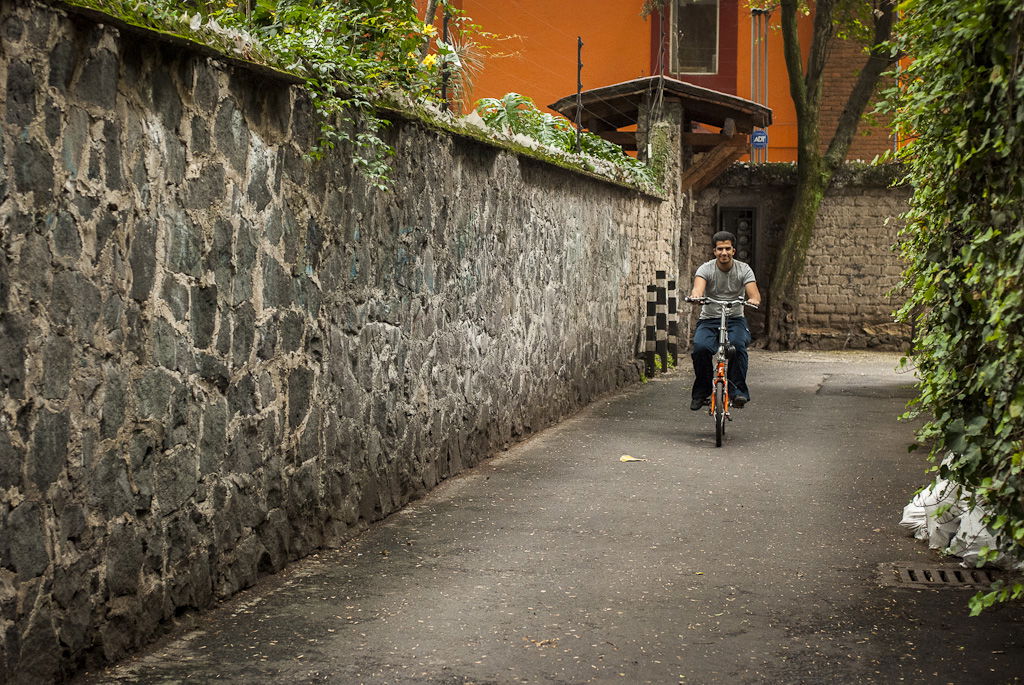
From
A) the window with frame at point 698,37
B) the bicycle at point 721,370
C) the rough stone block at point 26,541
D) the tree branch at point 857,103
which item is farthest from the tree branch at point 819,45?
the rough stone block at point 26,541

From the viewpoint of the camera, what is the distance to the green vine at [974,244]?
3830 mm

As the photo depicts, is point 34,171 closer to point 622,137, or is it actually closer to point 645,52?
point 622,137

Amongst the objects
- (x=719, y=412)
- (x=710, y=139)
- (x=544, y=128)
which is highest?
(x=710, y=139)

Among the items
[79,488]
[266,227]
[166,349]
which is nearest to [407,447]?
[266,227]

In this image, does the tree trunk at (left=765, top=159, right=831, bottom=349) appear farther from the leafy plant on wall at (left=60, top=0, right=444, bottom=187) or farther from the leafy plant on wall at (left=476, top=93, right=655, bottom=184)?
the leafy plant on wall at (left=60, top=0, right=444, bottom=187)

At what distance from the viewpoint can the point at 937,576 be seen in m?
5.98

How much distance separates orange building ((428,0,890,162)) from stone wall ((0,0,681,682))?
1996 centimetres

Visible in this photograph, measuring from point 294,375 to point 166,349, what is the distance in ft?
4.11

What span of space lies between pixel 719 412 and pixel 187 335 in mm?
6042

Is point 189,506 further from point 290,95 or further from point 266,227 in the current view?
point 290,95

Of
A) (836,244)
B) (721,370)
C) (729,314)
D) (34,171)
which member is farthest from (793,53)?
(34,171)

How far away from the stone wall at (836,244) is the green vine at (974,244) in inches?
724

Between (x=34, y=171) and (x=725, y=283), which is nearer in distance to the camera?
(x=34, y=171)

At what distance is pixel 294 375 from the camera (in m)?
6.14
